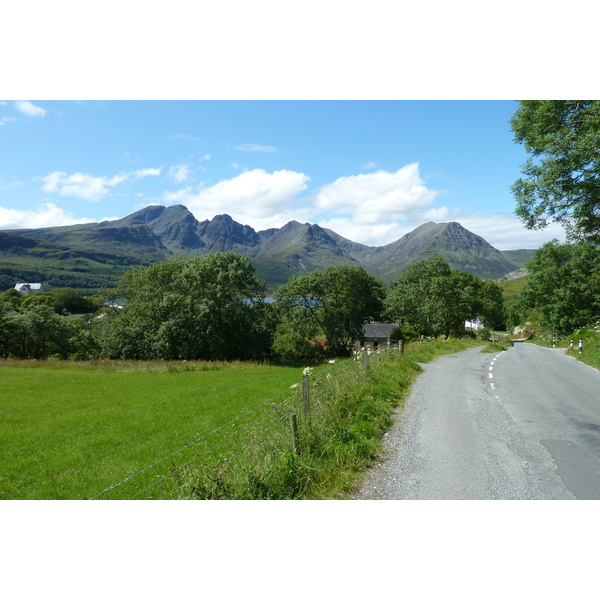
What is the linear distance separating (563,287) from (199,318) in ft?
158

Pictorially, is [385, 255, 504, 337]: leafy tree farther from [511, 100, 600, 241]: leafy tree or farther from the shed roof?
[511, 100, 600, 241]: leafy tree

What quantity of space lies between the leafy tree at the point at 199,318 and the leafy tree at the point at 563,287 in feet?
129

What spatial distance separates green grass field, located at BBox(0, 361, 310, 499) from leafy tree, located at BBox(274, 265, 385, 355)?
25479 mm

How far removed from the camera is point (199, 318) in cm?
4459

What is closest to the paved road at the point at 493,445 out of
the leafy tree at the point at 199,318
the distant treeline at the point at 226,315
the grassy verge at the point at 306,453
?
the grassy verge at the point at 306,453

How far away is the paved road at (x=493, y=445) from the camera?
6.04m

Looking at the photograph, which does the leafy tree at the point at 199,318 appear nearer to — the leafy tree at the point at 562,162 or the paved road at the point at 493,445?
the paved road at the point at 493,445

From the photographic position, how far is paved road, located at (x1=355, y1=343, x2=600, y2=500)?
19.8ft

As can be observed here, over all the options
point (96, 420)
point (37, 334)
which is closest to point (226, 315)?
point (37, 334)

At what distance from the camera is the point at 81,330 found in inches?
1964

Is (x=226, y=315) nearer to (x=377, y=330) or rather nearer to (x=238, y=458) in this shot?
(x=377, y=330)

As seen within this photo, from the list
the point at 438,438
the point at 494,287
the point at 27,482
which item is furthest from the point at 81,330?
the point at 494,287

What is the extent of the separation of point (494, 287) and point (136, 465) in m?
96.3
